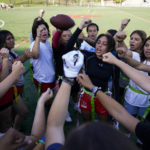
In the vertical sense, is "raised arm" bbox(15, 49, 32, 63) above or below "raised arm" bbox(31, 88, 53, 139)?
above

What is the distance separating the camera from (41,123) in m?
1.46

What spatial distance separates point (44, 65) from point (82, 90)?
2.87 feet

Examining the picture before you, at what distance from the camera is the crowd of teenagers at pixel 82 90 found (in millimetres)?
736

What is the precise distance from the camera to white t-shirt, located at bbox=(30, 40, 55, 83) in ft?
9.76

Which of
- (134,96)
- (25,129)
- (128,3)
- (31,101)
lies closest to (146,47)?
(134,96)

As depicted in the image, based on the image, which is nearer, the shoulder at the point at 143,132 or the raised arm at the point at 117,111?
the shoulder at the point at 143,132

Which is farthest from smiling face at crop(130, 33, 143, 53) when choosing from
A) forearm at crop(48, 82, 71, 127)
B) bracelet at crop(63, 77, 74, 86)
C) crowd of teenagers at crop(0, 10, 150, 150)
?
forearm at crop(48, 82, 71, 127)

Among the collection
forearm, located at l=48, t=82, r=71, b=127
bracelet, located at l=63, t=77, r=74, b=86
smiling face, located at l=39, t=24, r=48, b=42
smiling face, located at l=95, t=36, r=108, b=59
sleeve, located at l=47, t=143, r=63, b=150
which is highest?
smiling face, located at l=39, t=24, r=48, b=42

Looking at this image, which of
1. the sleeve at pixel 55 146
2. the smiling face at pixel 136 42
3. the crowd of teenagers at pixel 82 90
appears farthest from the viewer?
the smiling face at pixel 136 42

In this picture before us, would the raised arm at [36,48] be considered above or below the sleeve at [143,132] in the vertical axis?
above

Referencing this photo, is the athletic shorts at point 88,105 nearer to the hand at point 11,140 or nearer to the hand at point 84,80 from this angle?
the hand at point 84,80

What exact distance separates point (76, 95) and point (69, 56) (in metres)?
2.32

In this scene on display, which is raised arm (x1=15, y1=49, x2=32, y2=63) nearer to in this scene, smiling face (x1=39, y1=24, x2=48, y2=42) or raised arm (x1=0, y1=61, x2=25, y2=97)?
smiling face (x1=39, y1=24, x2=48, y2=42)

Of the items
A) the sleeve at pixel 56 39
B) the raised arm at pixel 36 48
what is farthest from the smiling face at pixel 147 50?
the raised arm at pixel 36 48
